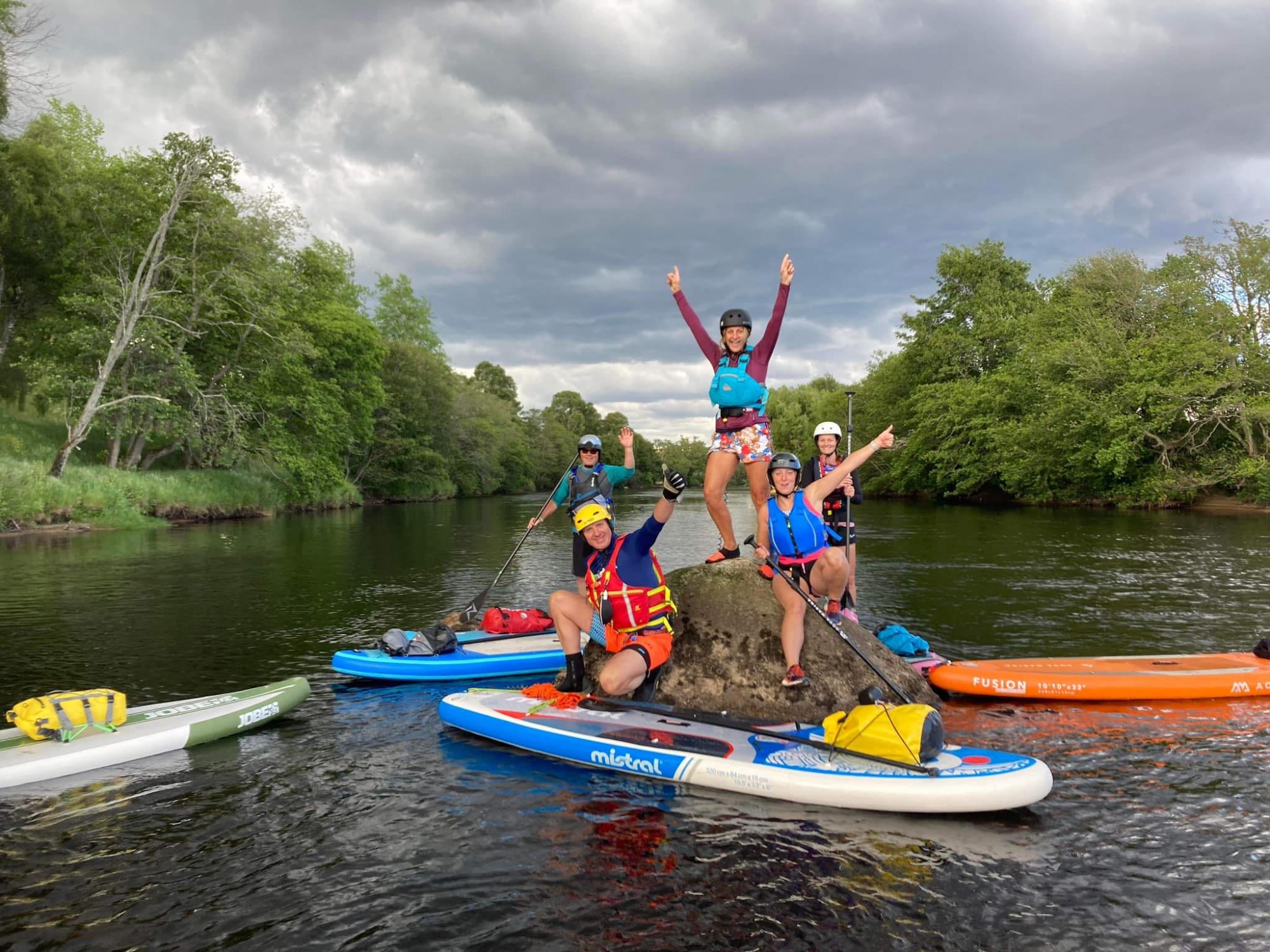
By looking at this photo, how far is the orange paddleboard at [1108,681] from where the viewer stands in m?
8.38

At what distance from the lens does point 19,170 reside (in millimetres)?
27953

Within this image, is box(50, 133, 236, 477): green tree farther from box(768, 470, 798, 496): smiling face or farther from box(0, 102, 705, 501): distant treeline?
box(768, 470, 798, 496): smiling face

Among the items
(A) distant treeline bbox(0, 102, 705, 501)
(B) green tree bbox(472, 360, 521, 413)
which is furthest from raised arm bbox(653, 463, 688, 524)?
(B) green tree bbox(472, 360, 521, 413)

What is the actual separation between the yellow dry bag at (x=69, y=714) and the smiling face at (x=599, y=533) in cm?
484

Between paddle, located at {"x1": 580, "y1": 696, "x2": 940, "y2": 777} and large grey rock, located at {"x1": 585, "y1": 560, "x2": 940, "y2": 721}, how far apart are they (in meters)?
0.40

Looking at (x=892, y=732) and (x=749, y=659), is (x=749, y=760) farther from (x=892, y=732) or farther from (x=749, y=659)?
(x=749, y=659)

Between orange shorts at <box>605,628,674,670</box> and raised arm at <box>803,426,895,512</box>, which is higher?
raised arm at <box>803,426,895,512</box>

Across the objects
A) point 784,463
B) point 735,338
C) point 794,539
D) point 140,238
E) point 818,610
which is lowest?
point 818,610

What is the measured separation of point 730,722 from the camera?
6828 mm

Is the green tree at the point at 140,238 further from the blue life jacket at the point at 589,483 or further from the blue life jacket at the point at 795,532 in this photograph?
the blue life jacket at the point at 795,532

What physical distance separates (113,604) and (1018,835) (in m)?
15.1

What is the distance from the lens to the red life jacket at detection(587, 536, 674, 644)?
23.3 feet

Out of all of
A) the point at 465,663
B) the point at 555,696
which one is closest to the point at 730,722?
the point at 555,696

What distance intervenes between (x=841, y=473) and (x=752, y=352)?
1.58 meters
